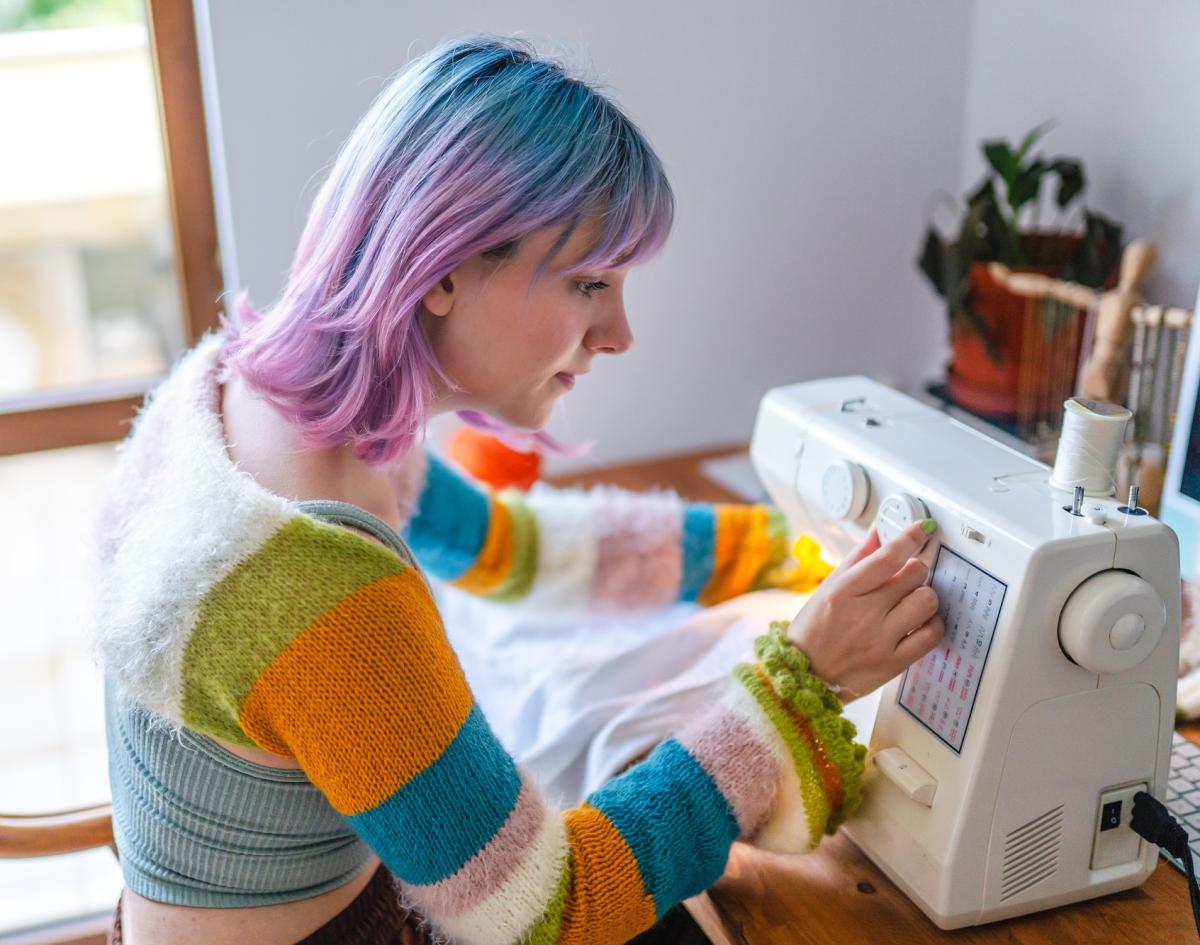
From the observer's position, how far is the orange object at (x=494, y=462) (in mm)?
1363

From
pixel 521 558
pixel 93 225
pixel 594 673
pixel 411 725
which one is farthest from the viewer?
pixel 93 225

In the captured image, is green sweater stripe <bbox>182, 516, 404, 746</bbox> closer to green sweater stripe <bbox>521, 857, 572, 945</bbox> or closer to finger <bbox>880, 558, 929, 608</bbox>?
green sweater stripe <bbox>521, 857, 572, 945</bbox>

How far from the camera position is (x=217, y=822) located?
82cm

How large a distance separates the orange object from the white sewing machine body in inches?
23.0

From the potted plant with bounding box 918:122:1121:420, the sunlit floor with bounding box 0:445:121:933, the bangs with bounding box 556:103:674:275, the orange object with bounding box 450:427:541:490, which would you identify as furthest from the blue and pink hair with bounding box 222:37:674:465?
the sunlit floor with bounding box 0:445:121:933

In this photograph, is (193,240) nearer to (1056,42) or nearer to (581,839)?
(581,839)

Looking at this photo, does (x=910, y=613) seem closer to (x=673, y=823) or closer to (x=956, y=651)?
(x=956, y=651)

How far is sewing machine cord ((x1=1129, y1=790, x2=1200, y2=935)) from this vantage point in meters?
0.77

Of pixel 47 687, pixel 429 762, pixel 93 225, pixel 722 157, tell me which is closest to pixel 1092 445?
pixel 429 762

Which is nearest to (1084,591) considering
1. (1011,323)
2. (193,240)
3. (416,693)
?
(416,693)

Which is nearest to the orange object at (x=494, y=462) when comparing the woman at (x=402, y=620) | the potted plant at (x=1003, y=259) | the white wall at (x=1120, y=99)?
the woman at (x=402, y=620)

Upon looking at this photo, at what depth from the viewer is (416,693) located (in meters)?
0.72

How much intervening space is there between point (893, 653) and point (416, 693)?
32cm

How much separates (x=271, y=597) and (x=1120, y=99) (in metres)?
1.14
